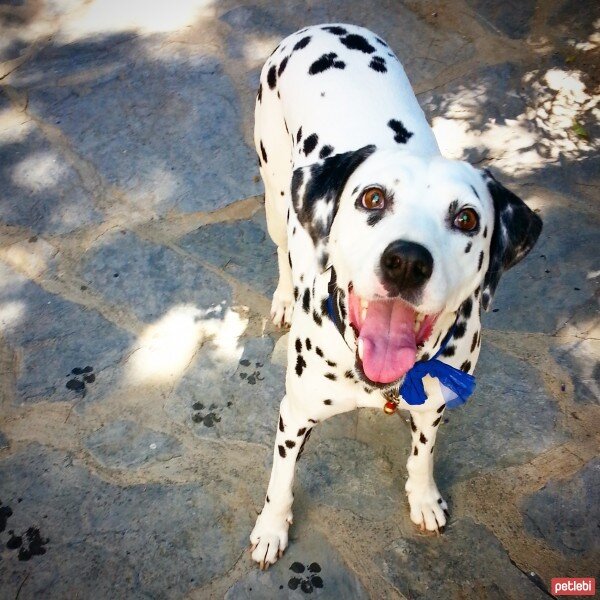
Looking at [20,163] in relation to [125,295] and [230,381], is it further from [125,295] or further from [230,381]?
[230,381]

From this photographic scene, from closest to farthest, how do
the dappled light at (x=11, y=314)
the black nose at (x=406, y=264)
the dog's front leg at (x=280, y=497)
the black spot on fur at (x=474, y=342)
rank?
the black nose at (x=406, y=264)
the black spot on fur at (x=474, y=342)
the dog's front leg at (x=280, y=497)
the dappled light at (x=11, y=314)

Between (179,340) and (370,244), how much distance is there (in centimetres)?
196

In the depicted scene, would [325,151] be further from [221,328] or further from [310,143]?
[221,328]

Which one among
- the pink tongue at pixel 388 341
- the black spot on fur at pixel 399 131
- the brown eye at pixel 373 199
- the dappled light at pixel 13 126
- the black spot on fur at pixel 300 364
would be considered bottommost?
the dappled light at pixel 13 126

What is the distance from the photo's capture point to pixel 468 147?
4977 millimetres

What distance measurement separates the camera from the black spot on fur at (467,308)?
276 centimetres

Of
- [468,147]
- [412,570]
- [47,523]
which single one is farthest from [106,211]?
[412,570]

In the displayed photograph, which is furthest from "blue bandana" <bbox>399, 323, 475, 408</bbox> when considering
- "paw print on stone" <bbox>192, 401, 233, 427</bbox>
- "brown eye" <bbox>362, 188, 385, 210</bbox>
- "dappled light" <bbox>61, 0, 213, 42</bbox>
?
"dappled light" <bbox>61, 0, 213, 42</bbox>

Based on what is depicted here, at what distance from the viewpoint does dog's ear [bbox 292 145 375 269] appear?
2625 mm

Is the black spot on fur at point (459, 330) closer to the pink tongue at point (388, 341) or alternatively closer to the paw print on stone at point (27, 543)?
the pink tongue at point (388, 341)

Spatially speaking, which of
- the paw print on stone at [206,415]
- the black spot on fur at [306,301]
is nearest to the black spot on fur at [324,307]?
the black spot on fur at [306,301]

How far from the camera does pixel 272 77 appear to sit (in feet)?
12.0

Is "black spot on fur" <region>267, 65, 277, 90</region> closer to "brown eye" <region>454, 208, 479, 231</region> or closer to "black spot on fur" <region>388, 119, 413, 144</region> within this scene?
"black spot on fur" <region>388, 119, 413, 144</region>

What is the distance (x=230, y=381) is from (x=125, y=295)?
936 mm
